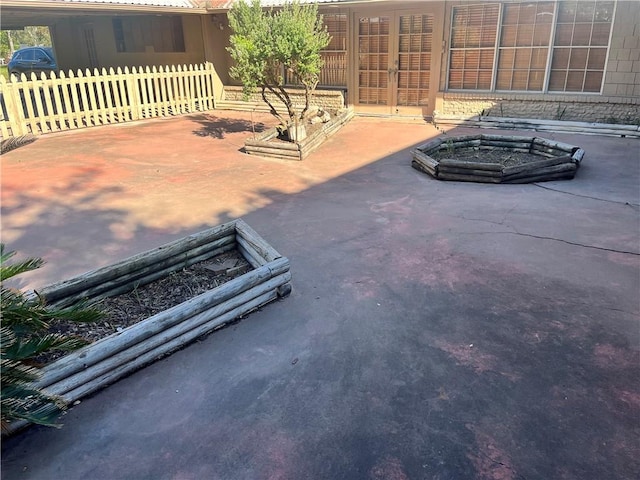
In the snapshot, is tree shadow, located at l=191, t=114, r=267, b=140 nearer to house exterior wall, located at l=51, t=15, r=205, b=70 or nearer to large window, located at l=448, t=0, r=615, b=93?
house exterior wall, located at l=51, t=15, r=205, b=70

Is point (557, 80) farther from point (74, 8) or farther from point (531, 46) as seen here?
point (74, 8)

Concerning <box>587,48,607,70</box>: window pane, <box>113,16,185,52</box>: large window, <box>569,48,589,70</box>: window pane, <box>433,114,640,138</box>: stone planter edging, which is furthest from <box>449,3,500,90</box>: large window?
<box>113,16,185,52</box>: large window

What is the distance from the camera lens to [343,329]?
360 centimetres

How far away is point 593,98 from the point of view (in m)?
9.99

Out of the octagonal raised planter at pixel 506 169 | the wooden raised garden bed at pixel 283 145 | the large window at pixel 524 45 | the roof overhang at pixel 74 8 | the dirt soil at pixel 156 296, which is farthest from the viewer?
the large window at pixel 524 45

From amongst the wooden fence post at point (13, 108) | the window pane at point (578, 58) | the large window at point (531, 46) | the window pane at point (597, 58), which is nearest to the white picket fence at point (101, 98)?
the wooden fence post at point (13, 108)

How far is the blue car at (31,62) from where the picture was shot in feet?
66.4

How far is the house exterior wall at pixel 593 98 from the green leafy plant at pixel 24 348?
10394 mm

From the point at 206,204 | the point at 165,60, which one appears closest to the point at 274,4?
the point at 165,60

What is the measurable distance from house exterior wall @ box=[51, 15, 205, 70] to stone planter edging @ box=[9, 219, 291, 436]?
1194cm

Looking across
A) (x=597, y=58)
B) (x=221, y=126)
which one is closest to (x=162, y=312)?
(x=221, y=126)

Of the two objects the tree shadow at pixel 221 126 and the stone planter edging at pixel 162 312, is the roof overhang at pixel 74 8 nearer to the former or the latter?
the tree shadow at pixel 221 126

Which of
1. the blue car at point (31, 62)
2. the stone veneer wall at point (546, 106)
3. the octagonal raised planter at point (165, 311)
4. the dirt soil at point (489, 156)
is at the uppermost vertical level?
the blue car at point (31, 62)

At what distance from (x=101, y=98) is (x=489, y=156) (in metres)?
9.28
